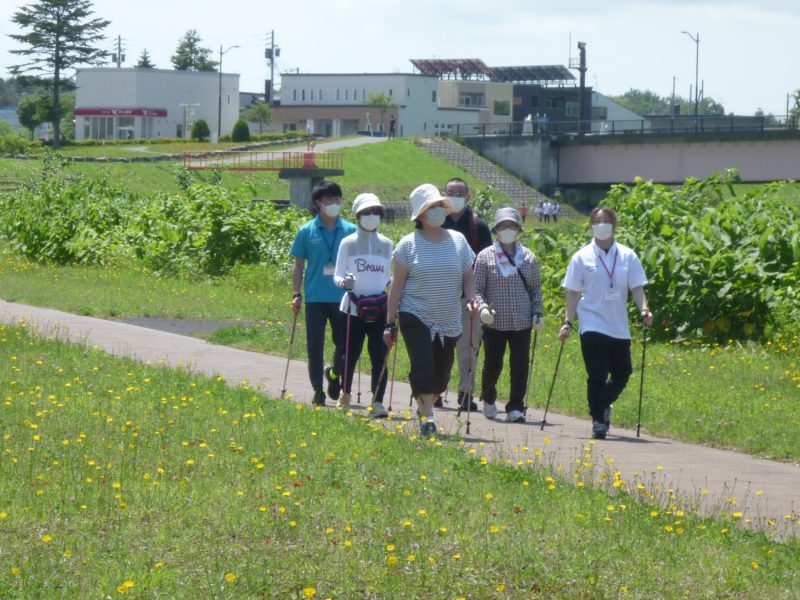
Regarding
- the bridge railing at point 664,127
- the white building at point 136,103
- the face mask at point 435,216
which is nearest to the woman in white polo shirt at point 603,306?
the face mask at point 435,216

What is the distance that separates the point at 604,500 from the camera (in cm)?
781

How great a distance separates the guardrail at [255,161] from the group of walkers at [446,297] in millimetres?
53476

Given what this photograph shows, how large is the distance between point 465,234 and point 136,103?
329 ft

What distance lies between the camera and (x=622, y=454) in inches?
389

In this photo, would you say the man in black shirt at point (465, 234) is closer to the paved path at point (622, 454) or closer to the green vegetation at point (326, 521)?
the paved path at point (622, 454)

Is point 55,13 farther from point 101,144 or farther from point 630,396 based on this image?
point 630,396

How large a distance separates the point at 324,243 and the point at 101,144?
3194 inches

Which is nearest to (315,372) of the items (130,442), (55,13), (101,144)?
(130,442)

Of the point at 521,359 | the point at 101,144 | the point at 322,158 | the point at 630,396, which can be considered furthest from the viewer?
the point at 101,144

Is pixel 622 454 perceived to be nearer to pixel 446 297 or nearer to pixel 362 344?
pixel 446 297

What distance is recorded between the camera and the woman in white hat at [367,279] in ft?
36.2

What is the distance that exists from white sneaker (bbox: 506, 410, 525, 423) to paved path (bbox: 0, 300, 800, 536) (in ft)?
0.22

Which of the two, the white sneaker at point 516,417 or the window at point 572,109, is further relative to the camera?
the window at point 572,109

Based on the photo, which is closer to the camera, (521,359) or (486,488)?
(486,488)
